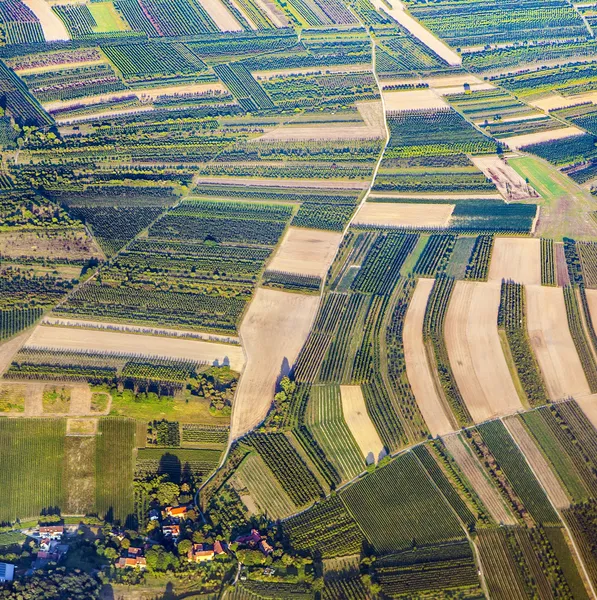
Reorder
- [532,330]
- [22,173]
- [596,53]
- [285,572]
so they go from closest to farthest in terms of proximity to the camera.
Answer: [285,572], [532,330], [22,173], [596,53]

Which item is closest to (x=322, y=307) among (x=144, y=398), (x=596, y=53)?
(x=144, y=398)

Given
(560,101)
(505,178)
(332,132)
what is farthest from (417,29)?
(505,178)

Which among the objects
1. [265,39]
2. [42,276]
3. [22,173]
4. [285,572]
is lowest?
[285,572]

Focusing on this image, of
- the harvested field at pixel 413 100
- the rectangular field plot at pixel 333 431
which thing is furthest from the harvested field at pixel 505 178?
the rectangular field plot at pixel 333 431

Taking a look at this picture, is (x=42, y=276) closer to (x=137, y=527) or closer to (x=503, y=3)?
(x=137, y=527)

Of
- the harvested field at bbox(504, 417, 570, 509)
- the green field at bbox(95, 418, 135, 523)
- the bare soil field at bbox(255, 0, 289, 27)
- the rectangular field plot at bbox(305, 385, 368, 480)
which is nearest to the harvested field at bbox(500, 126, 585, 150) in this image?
the bare soil field at bbox(255, 0, 289, 27)

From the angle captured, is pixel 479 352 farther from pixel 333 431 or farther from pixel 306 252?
pixel 306 252

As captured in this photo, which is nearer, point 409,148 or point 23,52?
point 409,148
